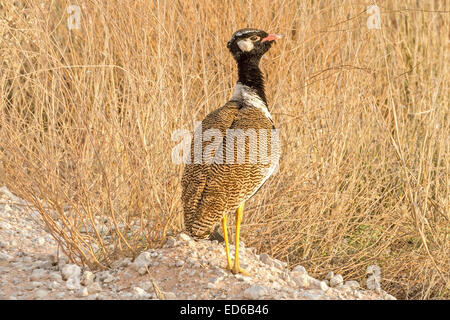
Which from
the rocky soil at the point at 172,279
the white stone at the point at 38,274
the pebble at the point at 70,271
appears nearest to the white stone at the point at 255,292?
the rocky soil at the point at 172,279

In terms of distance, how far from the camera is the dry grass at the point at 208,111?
9.57 ft

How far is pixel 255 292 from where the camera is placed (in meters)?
2.49

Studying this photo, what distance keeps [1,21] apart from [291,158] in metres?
1.65

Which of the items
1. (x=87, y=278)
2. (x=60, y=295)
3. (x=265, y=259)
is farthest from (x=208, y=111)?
(x=60, y=295)

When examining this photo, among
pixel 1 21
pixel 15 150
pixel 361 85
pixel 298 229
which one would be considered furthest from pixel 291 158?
pixel 1 21

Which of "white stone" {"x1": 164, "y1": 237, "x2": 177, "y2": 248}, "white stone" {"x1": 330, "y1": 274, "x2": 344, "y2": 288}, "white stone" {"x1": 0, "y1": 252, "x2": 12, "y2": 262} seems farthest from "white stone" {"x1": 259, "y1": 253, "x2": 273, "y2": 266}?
"white stone" {"x1": 0, "y1": 252, "x2": 12, "y2": 262}

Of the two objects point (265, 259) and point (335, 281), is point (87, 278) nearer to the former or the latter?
→ point (265, 259)

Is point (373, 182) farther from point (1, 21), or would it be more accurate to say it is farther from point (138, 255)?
point (1, 21)

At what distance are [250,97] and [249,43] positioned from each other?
9.1 inches

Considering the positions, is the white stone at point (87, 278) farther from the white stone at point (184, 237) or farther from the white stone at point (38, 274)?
the white stone at point (184, 237)

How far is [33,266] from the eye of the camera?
2.90 metres

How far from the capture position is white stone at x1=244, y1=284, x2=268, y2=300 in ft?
8.16

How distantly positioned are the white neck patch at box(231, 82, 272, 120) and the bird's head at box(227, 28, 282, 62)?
0.13 meters

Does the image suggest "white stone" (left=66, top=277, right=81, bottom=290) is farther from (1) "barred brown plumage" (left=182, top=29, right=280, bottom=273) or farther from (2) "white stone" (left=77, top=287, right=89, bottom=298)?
(1) "barred brown plumage" (left=182, top=29, right=280, bottom=273)
